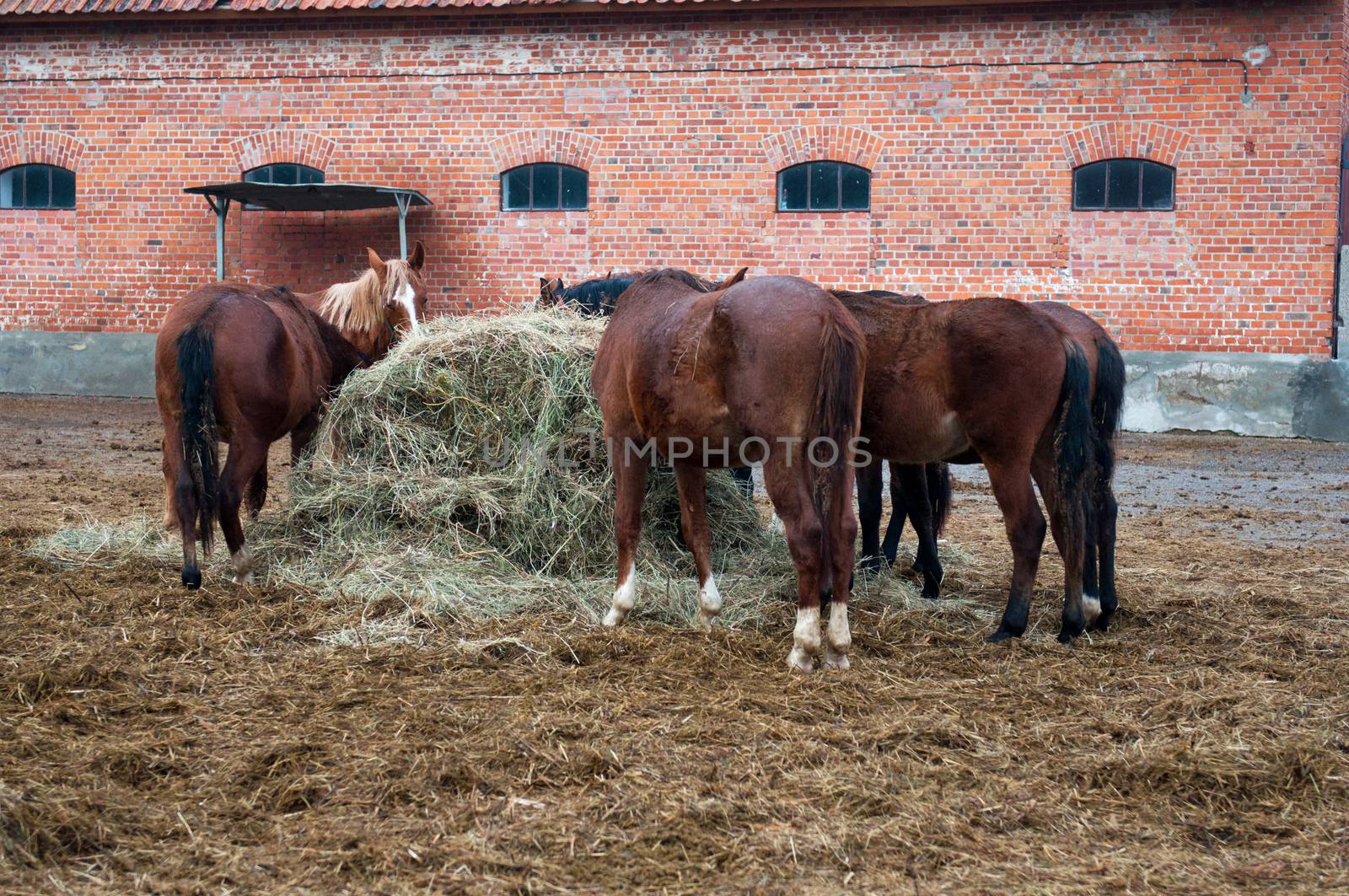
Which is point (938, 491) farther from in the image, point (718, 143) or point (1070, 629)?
point (718, 143)

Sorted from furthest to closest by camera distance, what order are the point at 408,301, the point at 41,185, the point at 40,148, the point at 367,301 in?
the point at 41,185 → the point at 40,148 → the point at 367,301 → the point at 408,301

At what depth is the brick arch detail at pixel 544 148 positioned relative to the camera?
49.3 feet

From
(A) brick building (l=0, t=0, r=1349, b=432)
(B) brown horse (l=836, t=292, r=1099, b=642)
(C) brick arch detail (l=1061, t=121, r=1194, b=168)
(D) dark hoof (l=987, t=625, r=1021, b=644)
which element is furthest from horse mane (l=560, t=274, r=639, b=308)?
(C) brick arch detail (l=1061, t=121, r=1194, b=168)

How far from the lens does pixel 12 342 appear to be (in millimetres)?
16312

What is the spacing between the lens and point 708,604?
17.7 feet

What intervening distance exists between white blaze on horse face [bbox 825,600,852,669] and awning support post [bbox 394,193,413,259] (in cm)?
1094

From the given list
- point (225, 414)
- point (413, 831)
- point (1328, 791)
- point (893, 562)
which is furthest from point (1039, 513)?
point (225, 414)

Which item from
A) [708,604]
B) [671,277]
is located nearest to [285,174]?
[671,277]

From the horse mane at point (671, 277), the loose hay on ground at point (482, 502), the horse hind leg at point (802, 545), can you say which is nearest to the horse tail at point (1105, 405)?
the loose hay on ground at point (482, 502)

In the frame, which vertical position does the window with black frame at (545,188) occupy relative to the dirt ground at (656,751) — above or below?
above

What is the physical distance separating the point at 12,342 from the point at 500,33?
25.2 ft

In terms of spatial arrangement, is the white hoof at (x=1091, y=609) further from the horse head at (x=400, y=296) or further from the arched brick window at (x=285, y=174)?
the arched brick window at (x=285, y=174)

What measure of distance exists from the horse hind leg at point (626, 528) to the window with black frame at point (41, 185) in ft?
44.4

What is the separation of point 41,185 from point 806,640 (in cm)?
1519
